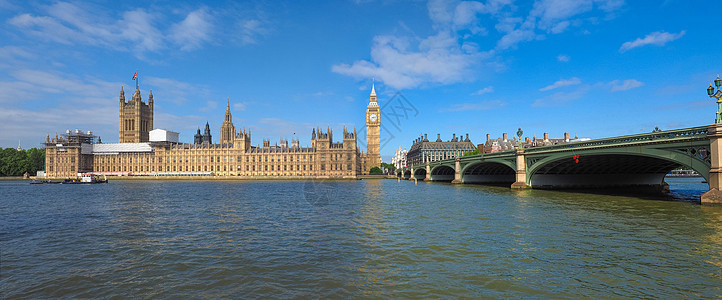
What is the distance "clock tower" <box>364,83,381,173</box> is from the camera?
189 m

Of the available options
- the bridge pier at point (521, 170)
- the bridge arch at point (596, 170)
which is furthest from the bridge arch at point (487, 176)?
the bridge pier at point (521, 170)

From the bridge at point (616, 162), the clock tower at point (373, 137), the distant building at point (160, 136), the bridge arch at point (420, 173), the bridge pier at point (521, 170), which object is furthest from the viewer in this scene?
the clock tower at point (373, 137)

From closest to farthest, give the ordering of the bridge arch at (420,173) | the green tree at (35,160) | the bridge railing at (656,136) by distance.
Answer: the bridge railing at (656,136) → the bridge arch at (420,173) → the green tree at (35,160)

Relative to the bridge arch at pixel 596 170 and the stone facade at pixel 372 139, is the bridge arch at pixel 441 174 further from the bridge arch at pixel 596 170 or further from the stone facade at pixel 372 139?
the stone facade at pixel 372 139

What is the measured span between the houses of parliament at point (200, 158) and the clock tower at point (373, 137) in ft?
38.1

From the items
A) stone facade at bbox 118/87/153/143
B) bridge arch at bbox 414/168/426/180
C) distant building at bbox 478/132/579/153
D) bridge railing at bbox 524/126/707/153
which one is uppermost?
stone facade at bbox 118/87/153/143

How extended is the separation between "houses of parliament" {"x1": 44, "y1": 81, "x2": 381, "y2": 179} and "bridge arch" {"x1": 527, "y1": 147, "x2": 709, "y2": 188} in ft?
321

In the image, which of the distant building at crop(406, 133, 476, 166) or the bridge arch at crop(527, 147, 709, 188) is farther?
the distant building at crop(406, 133, 476, 166)

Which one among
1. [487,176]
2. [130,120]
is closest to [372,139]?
[487,176]

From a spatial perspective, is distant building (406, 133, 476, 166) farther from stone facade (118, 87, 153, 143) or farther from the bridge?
stone facade (118, 87, 153, 143)

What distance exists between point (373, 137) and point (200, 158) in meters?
79.4

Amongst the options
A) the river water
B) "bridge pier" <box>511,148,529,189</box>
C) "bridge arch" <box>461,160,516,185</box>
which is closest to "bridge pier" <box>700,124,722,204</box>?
the river water

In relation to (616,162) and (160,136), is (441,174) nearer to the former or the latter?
(616,162)

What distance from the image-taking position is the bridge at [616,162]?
1168 inches
